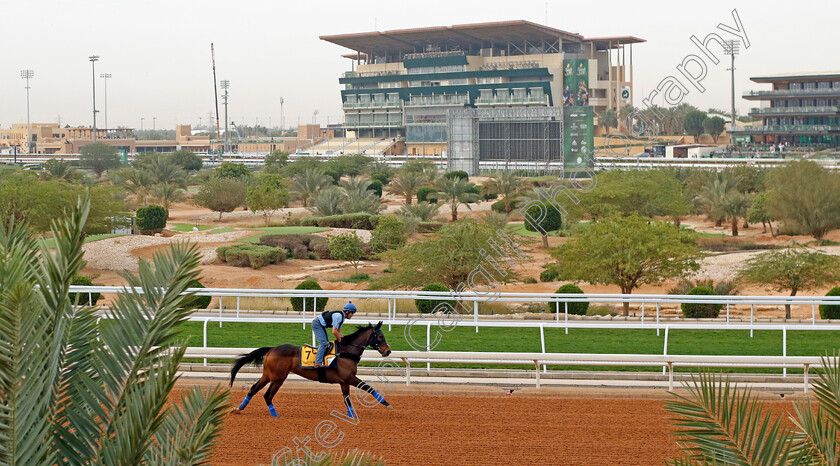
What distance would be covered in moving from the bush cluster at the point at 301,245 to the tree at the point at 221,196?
546 inches

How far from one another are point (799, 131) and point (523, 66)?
3882 cm

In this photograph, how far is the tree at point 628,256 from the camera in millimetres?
23531

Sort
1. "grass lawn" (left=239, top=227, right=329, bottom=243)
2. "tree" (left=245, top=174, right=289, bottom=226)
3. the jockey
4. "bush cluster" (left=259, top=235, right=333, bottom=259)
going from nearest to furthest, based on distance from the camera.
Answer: the jockey
"bush cluster" (left=259, top=235, right=333, bottom=259)
"grass lawn" (left=239, top=227, right=329, bottom=243)
"tree" (left=245, top=174, right=289, bottom=226)

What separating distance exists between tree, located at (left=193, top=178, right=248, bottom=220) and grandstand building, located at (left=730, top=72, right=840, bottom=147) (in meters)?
56.3

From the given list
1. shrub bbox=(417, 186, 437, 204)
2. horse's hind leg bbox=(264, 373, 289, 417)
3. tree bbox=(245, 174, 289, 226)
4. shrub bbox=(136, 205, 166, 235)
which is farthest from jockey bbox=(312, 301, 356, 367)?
shrub bbox=(417, 186, 437, 204)

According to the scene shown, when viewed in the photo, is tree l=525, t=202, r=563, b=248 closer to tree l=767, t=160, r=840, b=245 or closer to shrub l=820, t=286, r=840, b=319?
tree l=767, t=160, r=840, b=245

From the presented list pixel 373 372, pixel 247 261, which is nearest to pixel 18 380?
pixel 373 372

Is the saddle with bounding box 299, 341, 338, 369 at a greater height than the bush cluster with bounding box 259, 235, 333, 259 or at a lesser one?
greater

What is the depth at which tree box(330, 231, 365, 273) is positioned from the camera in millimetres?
33375

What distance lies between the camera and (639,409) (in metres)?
12.1

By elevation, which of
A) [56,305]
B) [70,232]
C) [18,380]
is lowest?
[18,380]

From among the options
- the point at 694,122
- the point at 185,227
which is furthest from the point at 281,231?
the point at 694,122

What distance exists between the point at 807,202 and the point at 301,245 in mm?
21059

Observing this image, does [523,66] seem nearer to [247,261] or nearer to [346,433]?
[247,261]
